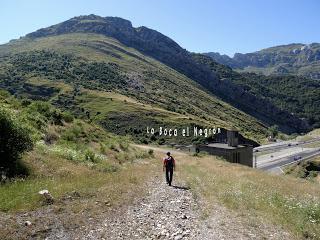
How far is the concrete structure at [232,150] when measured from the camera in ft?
238

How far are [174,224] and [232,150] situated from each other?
58199 millimetres

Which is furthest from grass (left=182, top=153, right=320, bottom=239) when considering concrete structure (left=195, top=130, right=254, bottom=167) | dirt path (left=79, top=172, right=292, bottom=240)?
concrete structure (left=195, top=130, right=254, bottom=167)

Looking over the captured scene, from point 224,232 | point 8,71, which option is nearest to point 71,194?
point 224,232

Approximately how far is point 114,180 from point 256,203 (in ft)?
25.4

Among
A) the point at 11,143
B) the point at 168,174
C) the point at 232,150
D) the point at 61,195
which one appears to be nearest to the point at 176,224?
the point at 61,195

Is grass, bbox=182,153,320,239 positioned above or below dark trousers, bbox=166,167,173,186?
below

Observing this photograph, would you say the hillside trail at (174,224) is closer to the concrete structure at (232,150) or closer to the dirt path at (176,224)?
the dirt path at (176,224)

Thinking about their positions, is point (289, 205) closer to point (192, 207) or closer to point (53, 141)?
point (192, 207)

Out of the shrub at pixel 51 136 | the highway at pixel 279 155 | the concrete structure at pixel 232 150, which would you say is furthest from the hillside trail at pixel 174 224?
the highway at pixel 279 155

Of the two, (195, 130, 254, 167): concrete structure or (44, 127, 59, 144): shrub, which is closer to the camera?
(44, 127, 59, 144): shrub

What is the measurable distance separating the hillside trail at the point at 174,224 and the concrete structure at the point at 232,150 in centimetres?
5382

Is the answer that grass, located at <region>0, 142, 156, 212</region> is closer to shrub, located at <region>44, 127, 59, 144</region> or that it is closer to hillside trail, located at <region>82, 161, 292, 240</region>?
hillside trail, located at <region>82, 161, 292, 240</region>

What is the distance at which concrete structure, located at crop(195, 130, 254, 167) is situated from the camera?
72688 millimetres

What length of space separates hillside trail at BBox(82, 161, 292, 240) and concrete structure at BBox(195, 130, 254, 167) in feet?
177
